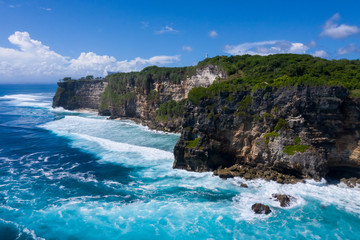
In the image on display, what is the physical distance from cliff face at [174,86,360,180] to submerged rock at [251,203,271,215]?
7477 millimetres

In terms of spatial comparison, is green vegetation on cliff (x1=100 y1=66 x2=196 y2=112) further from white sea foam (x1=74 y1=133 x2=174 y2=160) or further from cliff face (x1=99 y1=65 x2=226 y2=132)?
white sea foam (x1=74 y1=133 x2=174 y2=160)

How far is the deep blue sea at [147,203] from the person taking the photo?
81.4 ft

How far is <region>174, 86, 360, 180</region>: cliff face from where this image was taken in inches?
1250

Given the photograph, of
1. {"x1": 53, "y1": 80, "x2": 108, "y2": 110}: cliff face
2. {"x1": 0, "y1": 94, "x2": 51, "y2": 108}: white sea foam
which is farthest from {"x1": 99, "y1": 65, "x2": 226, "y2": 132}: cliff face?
{"x1": 0, "y1": 94, "x2": 51, "y2": 108}: white sea foam

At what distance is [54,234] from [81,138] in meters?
39.0

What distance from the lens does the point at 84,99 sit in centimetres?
10931

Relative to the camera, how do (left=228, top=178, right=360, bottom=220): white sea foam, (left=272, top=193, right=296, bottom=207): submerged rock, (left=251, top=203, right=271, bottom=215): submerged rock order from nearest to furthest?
1. (left=251, top=203, right=271, bottom=215): submerged rock
2. (left=228, top=178, right=360, bottom=220): white sea foam
3. (left=272, top=193, right=296, bottom=207): submerged rock

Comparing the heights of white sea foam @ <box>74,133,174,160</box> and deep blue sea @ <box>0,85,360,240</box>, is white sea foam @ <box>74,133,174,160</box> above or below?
above

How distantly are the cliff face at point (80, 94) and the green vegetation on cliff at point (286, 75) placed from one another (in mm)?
68543

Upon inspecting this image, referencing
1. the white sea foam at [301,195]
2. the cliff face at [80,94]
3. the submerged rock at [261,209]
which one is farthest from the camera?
the cliff face at [80,94]

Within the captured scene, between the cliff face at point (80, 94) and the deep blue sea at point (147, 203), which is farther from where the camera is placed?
the cliff face at point (80, 94)

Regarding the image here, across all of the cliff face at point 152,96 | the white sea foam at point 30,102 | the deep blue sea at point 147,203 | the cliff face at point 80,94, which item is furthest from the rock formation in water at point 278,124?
the white sea foam at point 30,102

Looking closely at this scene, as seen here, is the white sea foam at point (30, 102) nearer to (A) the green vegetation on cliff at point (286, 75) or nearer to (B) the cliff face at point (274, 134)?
(A) the green vegetation on cliff at point (286, 75)

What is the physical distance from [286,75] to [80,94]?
309 ft
